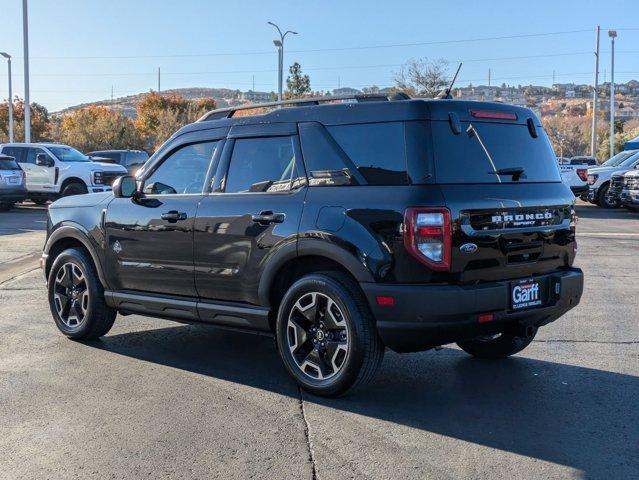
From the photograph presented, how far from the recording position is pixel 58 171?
22.3 meters

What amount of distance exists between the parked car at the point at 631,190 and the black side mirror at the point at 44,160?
1693 centimetres

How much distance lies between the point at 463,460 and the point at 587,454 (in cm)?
71

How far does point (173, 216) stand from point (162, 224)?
17 centimetres

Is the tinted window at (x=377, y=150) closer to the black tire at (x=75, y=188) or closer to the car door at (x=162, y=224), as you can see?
the car door at (x=162, y=224)

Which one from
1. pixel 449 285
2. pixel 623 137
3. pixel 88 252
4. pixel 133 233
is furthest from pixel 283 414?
pixel 623 137

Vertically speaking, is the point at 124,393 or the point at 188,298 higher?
the point at 188,298

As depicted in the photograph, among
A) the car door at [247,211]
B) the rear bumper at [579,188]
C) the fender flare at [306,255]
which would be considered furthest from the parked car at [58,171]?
the fender flare at [306,255]

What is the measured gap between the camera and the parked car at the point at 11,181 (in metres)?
21.4

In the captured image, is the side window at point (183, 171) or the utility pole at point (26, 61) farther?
the utility pole at point (26, 61)

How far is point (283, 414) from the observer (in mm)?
4699

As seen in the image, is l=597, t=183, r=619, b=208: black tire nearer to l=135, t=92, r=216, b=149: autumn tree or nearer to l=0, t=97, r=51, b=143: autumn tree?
l=135, t=92, r=216, b=149: autumn tree

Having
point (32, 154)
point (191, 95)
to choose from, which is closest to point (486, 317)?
point (32, 154)

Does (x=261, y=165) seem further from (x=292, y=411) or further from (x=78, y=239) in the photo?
(x=78, y=239)

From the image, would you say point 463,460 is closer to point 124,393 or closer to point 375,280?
point 375,280
